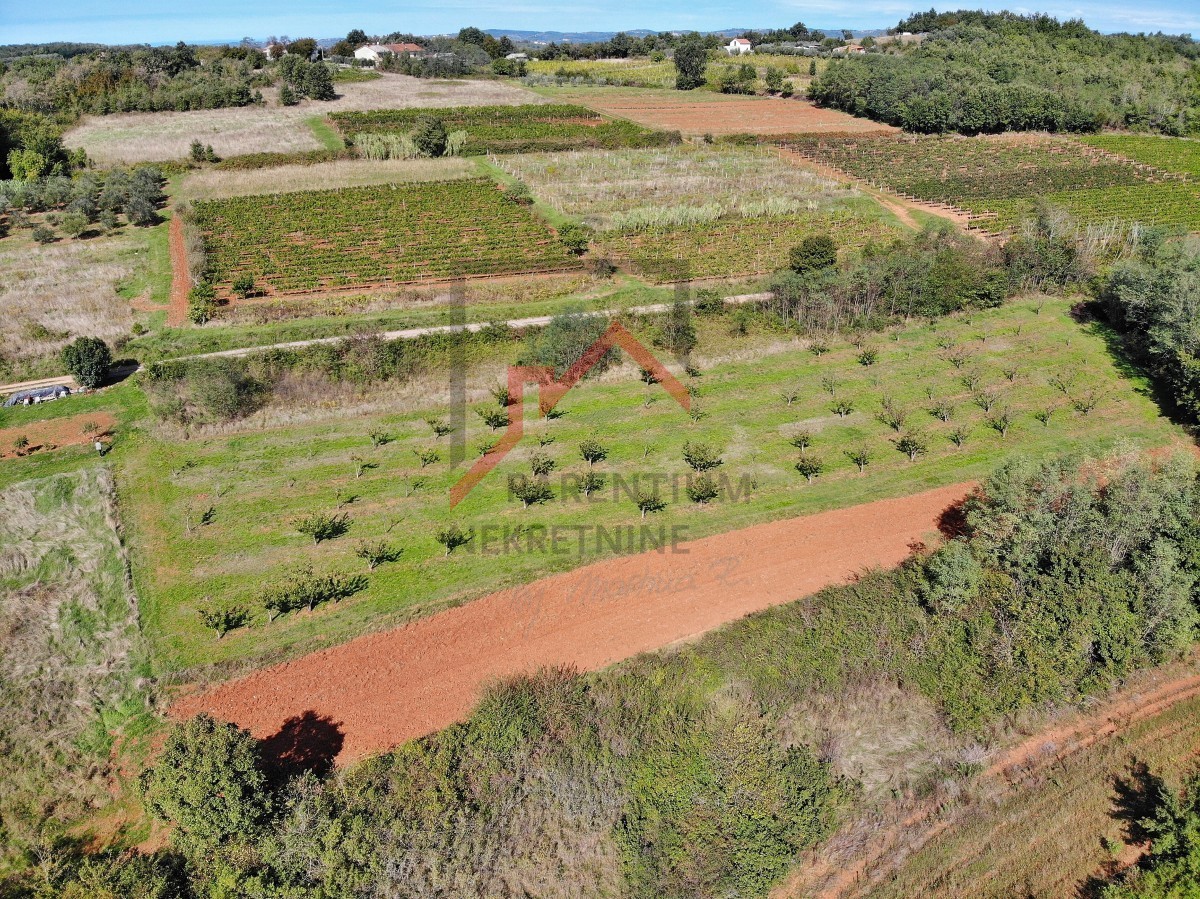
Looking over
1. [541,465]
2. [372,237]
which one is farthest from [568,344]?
[372,237]

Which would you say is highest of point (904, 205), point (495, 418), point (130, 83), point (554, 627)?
point (130, 83)

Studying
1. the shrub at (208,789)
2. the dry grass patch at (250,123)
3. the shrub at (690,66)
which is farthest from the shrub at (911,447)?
the shrub at (690,66)

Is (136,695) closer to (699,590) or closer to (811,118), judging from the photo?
(699,590)

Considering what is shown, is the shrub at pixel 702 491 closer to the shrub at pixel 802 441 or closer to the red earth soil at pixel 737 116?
the shrub at pixel 802 441

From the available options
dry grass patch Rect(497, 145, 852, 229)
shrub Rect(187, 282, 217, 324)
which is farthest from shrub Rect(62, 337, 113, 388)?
dry grass patch Rect(497, 145, 852, 229)

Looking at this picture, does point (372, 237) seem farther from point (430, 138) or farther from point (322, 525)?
point (322, 525)

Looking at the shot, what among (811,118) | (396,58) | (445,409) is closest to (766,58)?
(811,118)
